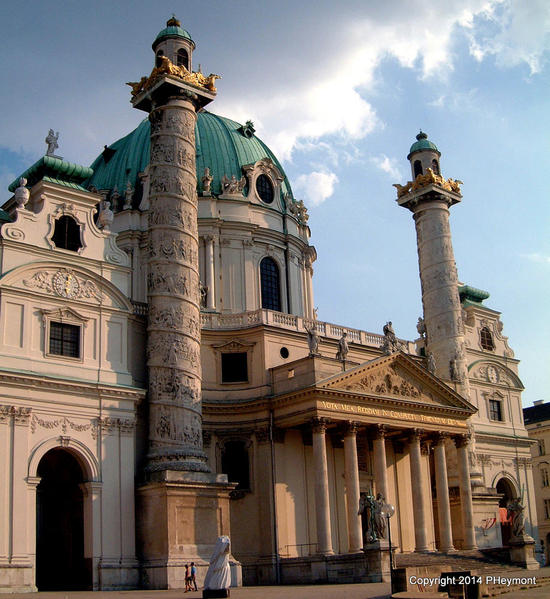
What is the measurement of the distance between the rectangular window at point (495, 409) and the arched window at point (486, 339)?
3.51m

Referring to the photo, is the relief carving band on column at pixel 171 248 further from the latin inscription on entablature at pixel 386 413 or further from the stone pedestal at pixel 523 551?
the stone pedestal at pixel 523 551

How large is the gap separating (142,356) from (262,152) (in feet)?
67.2

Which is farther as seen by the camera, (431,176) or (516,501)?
(431,176)

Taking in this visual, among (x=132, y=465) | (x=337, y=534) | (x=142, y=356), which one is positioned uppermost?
(x=142, y=356)

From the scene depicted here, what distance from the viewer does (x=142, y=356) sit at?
35188 millimetres

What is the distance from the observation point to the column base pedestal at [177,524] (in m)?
30.4

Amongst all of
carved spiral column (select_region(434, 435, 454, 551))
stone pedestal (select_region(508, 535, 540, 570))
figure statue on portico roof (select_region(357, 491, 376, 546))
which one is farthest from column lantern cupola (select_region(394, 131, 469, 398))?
figure statue on portico roof (select_region(357, 491, 376, 546))

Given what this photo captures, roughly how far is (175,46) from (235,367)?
14.9m

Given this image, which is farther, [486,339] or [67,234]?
[486,339]

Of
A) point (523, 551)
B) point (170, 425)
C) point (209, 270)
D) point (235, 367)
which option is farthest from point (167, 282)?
point (523, 551)

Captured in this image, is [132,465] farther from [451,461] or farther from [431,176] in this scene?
[431,176]

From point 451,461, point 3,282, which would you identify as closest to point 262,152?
point 451,461

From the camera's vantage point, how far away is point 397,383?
4109cm

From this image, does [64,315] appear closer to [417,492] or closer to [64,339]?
[64,339]
